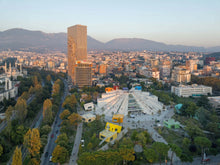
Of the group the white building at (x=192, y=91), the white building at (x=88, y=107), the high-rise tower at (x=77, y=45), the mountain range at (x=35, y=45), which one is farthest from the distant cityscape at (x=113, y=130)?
the mountain range at (x=35, y=45)

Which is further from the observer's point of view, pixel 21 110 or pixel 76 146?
pixel 21 110

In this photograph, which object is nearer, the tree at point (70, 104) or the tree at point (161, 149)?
the tree at point (161, 149)

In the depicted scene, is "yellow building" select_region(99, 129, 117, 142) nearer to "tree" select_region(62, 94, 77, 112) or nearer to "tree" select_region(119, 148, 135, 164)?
"tree" select_region(119, 148, 135, 164)

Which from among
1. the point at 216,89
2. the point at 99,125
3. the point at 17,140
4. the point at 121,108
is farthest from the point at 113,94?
the point at 216,89

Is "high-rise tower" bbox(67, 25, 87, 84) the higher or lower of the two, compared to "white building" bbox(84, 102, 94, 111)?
higher

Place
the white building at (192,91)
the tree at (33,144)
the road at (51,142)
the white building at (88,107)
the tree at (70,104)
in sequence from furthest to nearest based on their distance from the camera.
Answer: the white building at (192,91), the white building at (88,107), the tree at (70,104), the road at (51,142), the tree at (33,144)

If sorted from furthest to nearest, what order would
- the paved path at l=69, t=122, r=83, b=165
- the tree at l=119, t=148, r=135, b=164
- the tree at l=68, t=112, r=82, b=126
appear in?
the tree at l=68, t=112, r=82, b=126
the paved path at l=69, t=122, r=83, b=165
the tree at l=119, t=148, r=135, b=164

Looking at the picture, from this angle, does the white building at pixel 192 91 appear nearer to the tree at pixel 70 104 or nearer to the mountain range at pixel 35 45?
the tree at pixel 70 104

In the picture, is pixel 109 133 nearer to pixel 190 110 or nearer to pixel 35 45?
pixel 190 110

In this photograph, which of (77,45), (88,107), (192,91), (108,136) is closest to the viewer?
(108,136)

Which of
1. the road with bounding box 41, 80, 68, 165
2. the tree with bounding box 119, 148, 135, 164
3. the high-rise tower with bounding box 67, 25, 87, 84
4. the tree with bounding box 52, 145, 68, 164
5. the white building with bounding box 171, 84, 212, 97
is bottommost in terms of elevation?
the road with bounding box 41, 80, 68, 165

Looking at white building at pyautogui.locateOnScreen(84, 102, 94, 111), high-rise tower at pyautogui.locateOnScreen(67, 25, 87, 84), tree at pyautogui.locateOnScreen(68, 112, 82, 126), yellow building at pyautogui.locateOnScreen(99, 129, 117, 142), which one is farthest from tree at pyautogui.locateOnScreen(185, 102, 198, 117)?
high-rise tower at pyautogui.locateOnScreen(67, 25, 87, 84)

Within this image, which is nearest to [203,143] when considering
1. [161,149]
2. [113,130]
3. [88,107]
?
[161,149]
